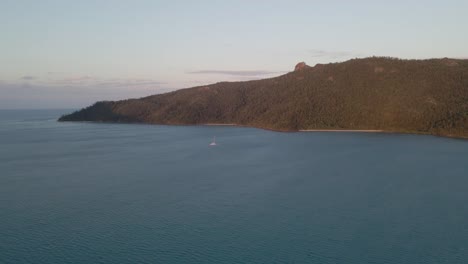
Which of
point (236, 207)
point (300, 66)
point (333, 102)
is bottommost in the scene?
point (236, 207)

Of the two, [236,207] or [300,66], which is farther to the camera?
[300,66]

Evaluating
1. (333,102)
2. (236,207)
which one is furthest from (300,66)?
(236,207)

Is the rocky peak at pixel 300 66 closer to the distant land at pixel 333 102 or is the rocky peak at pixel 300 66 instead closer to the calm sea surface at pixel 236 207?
the distant land at pixel 333 102

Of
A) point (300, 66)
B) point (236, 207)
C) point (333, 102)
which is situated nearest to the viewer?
point (236, 207)

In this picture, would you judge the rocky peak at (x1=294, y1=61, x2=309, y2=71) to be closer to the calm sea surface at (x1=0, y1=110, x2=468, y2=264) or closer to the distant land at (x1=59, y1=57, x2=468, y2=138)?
the distant land at (x1=59, y1=57, x2=468, y2=138)

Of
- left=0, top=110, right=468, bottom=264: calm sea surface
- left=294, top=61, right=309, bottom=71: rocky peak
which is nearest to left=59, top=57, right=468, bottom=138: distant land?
left=294, top=61, right=309, bottom=71: rocky peak

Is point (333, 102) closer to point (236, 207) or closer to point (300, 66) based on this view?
point (300, 66)
